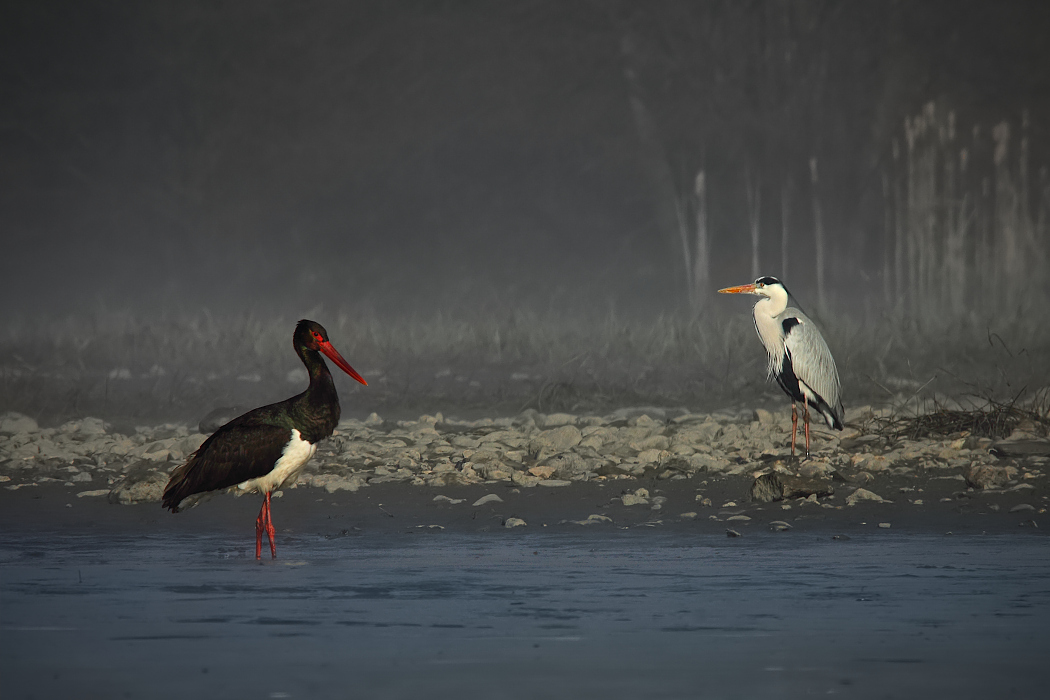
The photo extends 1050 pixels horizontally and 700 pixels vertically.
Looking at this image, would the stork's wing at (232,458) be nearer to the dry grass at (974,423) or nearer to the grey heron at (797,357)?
the grey heron at (797,357)

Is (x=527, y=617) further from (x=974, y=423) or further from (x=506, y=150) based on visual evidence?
(x=506, y=150)

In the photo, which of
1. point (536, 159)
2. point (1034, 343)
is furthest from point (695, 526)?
point (536, 159)

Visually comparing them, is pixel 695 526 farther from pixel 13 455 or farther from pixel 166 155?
pixel 166 155

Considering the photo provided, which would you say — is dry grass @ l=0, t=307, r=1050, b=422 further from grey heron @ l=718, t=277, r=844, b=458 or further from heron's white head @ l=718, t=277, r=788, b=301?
heron's white head @ l=718, t=277, r=788, b=301

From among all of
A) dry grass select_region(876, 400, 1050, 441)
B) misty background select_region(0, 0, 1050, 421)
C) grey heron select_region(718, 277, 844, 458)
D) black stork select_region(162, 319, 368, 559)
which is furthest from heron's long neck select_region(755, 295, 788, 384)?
misty background select_region(0, 0, 1050, 421)

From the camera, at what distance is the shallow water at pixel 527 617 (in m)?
3.81

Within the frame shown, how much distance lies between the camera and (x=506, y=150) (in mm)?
27906

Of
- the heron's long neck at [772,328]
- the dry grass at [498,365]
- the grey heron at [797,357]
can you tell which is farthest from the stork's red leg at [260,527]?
the dry grass at [498,365]

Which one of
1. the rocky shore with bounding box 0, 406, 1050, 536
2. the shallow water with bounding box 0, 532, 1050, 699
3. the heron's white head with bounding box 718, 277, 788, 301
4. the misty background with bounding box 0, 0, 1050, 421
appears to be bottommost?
the shallow water with bounding box 0, 532, 1050, 699

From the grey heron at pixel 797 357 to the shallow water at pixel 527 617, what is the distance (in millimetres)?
3167

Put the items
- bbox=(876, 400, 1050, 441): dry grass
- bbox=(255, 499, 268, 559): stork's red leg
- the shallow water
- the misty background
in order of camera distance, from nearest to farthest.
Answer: the shallow water → bbox=(255, 499, 268, 559): stork's red leg → bbox=(876, 400, 1050, 441): dry grass → the misty background

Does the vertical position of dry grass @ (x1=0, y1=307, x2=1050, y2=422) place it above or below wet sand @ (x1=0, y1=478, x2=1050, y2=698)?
above

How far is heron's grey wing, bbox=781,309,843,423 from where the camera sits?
921cm

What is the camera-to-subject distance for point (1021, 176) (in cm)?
2448
